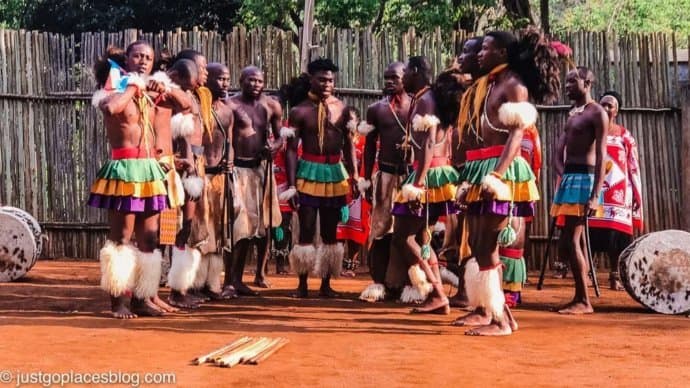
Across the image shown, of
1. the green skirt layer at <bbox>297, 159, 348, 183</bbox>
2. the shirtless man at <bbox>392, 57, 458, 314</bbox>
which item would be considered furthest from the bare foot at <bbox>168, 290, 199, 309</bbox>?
the shirtless man at <bbox>392, 57, 458, 314</bbox>

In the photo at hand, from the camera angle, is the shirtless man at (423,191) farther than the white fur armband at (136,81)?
Yes

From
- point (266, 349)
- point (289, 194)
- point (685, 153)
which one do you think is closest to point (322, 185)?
point (289, 194)

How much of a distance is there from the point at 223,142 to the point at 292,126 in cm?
65

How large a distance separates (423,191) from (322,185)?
59.8 inches

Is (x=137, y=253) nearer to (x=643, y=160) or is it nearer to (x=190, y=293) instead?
(x=190, y=293)

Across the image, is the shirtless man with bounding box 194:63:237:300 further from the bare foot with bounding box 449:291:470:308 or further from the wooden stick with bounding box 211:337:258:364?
the wooden stick with bounding box 211:337:258:364

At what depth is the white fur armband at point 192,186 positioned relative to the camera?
752 cm

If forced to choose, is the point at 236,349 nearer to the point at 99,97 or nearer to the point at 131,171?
the point at 131,171

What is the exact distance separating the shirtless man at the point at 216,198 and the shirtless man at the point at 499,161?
2.40m

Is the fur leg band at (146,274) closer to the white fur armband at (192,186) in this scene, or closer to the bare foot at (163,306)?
the bare foot at (163,306)

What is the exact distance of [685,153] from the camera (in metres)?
10.7

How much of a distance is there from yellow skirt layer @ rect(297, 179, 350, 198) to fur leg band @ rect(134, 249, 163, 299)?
176 centimetres

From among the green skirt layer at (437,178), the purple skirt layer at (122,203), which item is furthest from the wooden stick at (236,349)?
the green skirt layer at (437,178)

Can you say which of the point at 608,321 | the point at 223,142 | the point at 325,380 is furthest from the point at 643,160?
the point at 325,380
